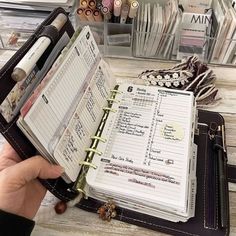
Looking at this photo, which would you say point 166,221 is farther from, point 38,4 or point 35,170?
point 38,4


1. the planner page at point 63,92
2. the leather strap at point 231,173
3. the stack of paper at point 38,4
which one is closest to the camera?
the planner page at point 63,92

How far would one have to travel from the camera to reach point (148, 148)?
63 cm

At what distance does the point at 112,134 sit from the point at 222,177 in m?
0.24

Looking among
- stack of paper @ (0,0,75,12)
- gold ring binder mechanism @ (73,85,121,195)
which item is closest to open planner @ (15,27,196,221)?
gold ring binder mechanism @ (73,85,121,195)

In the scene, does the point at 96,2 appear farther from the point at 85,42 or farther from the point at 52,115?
the point at 52,115

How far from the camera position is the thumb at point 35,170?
0.51 meters

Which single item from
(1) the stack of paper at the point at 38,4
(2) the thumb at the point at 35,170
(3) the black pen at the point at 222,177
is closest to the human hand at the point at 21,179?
(2) the thumb at the point at 35,170

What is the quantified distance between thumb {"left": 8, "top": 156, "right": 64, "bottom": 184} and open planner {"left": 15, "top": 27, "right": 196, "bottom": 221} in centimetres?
2

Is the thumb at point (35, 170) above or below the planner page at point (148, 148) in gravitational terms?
below

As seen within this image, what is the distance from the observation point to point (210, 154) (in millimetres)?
689

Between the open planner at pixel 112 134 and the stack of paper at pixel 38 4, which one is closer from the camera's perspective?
the open planner at pixel 112 134

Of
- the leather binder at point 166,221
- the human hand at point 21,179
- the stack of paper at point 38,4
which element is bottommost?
the human hand at point 21,179

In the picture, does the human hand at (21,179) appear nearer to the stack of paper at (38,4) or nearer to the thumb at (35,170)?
the thumb at (35,170)

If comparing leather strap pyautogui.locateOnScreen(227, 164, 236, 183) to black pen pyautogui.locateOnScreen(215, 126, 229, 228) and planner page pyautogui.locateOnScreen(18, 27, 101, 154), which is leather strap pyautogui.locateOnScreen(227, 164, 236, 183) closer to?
black pen pyautogui.locateOnScreen(215, 126, 229, 228)
